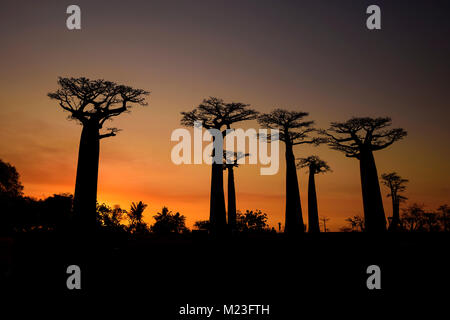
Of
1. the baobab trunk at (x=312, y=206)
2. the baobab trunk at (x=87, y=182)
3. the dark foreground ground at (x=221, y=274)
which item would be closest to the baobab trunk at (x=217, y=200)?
the dark foreground ground at (x=221, y=274)

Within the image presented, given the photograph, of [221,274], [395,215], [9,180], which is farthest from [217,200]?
[9,180]

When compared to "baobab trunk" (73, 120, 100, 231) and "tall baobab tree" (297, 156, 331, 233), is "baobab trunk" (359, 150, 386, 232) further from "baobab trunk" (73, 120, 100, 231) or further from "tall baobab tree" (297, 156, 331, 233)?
"baobab trunk" (73, 120, 100, 231)

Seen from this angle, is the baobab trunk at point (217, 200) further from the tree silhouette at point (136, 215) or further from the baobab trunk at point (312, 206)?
the tree silhouette at point (136, 215)

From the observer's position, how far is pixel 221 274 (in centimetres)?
1043

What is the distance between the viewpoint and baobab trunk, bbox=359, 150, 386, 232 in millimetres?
21625

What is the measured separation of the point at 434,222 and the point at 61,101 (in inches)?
2235

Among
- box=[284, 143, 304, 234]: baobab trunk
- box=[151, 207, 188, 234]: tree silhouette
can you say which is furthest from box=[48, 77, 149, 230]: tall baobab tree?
box=[151, 207, 188, 234]: tree silhouette

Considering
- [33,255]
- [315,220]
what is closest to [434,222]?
[315,220]

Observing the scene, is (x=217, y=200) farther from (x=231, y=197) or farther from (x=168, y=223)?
→ (x=168, y=223)

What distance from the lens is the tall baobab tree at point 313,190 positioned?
28.4 m

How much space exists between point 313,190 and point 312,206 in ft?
4.67
